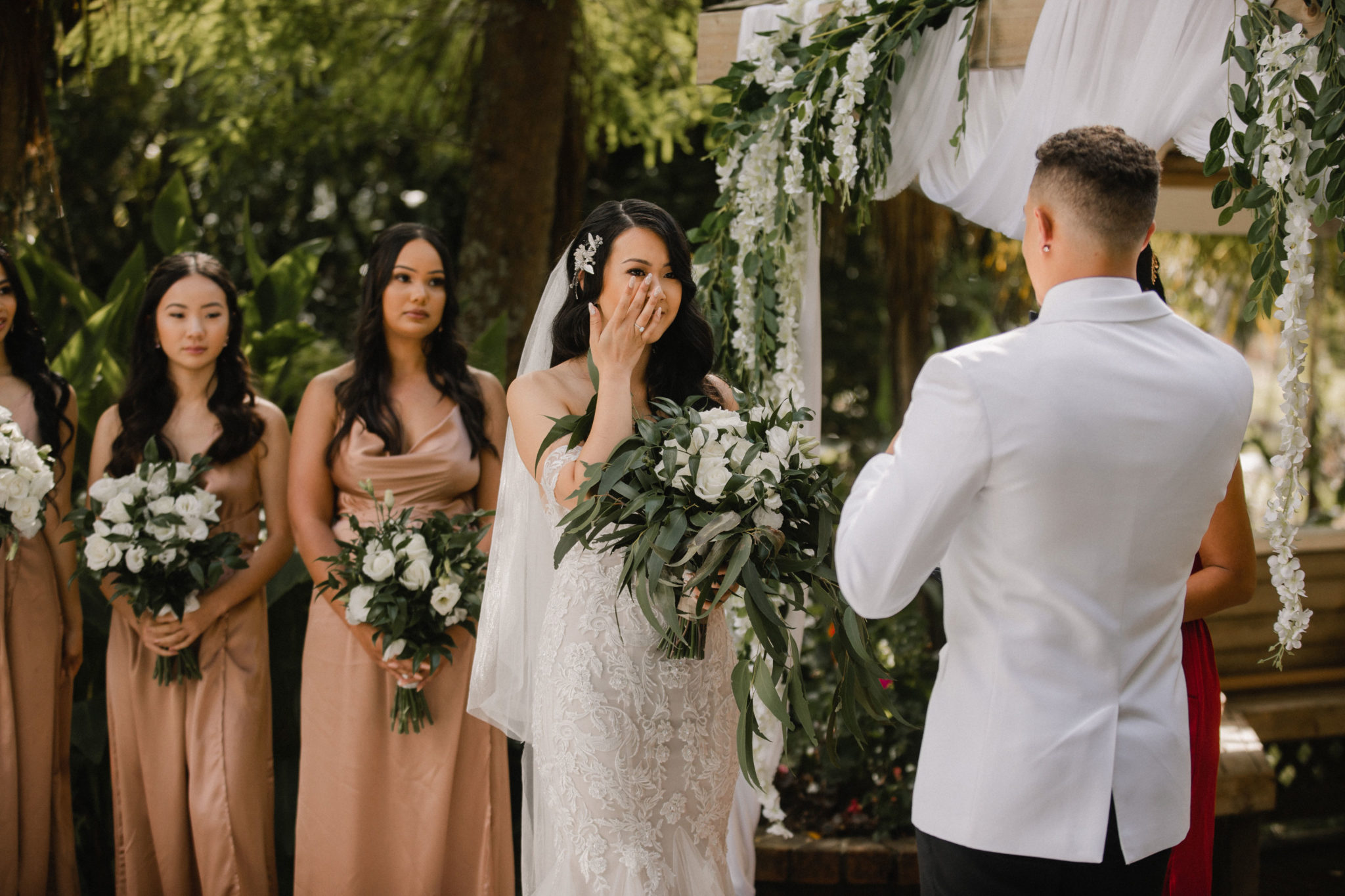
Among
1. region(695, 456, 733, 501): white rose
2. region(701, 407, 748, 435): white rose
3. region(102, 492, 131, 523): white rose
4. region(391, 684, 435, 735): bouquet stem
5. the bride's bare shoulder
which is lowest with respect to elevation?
region(391, 684, 435, 735): bouquet stem


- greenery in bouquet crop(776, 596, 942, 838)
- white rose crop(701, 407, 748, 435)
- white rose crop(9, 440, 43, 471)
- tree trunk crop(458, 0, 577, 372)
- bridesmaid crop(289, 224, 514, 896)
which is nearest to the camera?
white rose crop(701, 407, 748, 435)

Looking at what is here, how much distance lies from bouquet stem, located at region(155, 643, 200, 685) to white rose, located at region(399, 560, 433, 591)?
33.7 inches

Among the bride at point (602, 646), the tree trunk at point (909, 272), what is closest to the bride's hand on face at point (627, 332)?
the bride at point (602, 646)

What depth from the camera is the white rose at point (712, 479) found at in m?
2.31

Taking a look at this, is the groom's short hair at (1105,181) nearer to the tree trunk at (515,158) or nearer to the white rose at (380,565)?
the white rose at (380,565)

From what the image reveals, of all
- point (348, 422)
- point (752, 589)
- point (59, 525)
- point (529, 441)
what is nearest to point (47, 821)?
point (59, 525)

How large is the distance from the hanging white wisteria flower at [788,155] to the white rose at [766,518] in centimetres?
127

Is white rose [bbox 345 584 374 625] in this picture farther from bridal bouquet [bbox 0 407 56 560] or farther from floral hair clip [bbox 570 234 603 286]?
floral hair clip [bbox 570 234 603 286]

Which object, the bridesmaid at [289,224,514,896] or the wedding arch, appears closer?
the wedding arch

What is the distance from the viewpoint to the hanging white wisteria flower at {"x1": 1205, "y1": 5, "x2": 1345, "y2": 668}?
2.47m

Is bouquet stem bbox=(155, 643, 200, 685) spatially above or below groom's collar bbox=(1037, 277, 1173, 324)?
below

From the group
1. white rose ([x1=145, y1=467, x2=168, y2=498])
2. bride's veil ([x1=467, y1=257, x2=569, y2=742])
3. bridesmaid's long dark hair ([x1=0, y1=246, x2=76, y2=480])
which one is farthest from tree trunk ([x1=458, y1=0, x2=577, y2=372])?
bride's veil ([x1=467, y1=257, x2=569, y2=742])

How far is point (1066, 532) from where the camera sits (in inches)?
68.7

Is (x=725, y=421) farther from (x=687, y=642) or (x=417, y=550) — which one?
(x=417, y=550)
